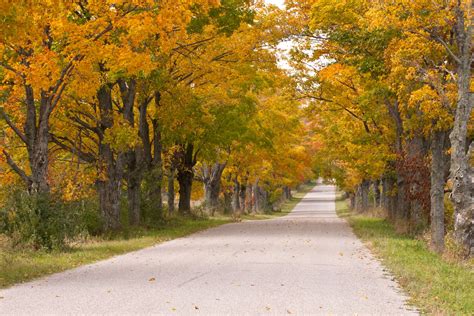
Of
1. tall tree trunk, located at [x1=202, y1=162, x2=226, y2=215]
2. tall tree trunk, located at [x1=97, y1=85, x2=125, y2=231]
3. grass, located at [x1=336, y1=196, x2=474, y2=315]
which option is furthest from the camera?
tall tree trunk, located at [x1=202, y1=162, x2=226, y2=215]

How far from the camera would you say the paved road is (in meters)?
9.41

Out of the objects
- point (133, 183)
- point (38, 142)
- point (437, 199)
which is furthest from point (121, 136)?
point (437, 199)

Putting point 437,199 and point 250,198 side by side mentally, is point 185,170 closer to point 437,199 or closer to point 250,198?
point 437,199

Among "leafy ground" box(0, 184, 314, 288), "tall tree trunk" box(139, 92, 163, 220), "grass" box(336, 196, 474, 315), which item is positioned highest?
"tall tree trunk" box(139, 92, 163, 220)

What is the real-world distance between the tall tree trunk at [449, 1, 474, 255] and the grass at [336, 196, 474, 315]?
3.10 ft

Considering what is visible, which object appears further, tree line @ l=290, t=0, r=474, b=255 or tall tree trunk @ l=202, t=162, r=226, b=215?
tall tree trunk @ l=202, t=162, r=226, b=215

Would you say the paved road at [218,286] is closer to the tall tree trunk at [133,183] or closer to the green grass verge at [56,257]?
the green grass verge at [56,257]

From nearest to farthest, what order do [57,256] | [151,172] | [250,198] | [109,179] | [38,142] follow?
[57,256] < [38,142] < [109,179] < [151,172] < [250,198]

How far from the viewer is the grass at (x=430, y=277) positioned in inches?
381

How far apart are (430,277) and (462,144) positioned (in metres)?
5.53

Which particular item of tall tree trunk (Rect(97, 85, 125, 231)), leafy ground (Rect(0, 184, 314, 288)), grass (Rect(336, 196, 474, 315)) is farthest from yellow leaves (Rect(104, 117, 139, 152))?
grass (Rect(336, 196, 474, 315))

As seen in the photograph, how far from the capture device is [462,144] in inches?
666

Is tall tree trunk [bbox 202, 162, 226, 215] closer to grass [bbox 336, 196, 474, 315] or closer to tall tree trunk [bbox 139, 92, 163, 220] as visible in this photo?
tall tree trunk [bbox 139, 92, 163, 220]

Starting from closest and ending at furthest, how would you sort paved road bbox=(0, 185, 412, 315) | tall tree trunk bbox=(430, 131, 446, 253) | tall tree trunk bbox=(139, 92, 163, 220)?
paved road bbox=(0, 185, 412, 315) → tall tree trunk bbox=(430, 131, 446, 253) → tall tree trunk bbox=(139, 92, 163, 220)
